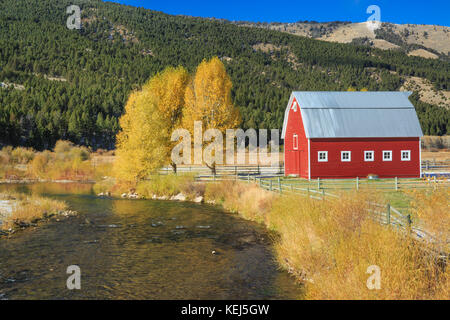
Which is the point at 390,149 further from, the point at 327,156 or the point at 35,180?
the point at 35,180

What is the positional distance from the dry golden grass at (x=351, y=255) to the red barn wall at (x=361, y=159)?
17621mm

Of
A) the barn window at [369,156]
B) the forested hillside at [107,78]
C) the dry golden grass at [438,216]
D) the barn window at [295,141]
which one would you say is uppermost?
the forested hillside at [107,78]

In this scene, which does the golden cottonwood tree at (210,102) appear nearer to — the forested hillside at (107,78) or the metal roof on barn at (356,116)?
the metal roof on barn at (356,116)

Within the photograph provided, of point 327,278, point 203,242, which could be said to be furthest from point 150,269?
point 327,278

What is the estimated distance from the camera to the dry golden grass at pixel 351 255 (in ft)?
26.1

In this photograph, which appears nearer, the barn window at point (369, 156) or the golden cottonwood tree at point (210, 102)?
the barn window at point (369, 156)

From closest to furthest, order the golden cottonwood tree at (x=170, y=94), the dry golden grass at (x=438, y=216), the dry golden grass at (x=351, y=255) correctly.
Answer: the dry golden grass at (x=351, y=255) < the dry golden grass at (x=438, y=216) < the golden cottonwood tree at (x=170, y=94)

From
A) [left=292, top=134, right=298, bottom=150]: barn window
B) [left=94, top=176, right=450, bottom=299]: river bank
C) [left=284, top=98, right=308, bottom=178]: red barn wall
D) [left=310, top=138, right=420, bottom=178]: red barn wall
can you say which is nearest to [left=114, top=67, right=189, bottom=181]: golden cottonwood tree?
[left=284, top=98, right=308, bottom=178]: red barn wall

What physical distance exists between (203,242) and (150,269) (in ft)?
13.6

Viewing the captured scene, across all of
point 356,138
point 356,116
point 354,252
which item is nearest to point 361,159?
point 356,138

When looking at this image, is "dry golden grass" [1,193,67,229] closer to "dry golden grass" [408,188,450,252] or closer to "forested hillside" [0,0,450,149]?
"dry golden grass" [408,188,450,252]

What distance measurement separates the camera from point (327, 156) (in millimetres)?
32156

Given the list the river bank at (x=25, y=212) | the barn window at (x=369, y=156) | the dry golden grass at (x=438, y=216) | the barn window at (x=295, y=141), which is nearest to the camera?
the dry golden grass at (x=438, y=216)

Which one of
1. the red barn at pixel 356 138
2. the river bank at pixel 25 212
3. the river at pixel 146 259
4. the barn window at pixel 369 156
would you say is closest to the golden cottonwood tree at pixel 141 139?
the river bank at pixel 25 212
